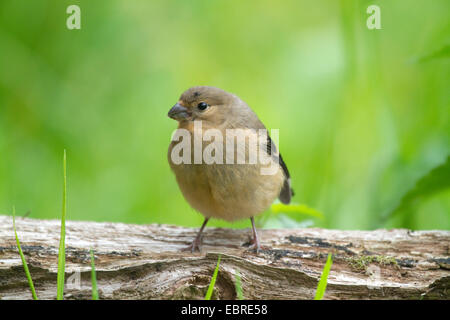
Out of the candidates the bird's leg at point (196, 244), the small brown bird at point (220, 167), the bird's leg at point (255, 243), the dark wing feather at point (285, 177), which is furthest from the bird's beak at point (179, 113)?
the bird's leg at point (255, 243)

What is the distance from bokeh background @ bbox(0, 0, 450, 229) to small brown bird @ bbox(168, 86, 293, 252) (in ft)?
4.74

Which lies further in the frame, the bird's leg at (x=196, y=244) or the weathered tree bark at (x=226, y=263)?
the bird's leg at (x=196, y=244)

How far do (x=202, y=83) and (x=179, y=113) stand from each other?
2.88 m

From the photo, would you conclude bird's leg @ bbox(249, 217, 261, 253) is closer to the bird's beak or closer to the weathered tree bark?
the weathered tree bark

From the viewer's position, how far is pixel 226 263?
3.55m

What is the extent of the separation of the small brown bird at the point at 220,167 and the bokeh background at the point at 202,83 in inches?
56.9

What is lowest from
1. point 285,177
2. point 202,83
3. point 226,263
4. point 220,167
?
point 226,263

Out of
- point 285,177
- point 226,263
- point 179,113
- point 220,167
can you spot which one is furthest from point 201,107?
point 226,263

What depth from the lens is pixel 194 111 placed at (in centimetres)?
431

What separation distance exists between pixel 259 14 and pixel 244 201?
4396mm

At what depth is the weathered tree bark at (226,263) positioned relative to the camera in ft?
10.9

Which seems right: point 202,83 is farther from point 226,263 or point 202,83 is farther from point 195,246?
point 226,263

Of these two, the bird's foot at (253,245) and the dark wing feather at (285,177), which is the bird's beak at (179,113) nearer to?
the dark wing feather at (285,177)

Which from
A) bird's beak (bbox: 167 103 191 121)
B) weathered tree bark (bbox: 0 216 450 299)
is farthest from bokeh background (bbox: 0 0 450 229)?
bird's beak (bbox: 167 103 191 121)
